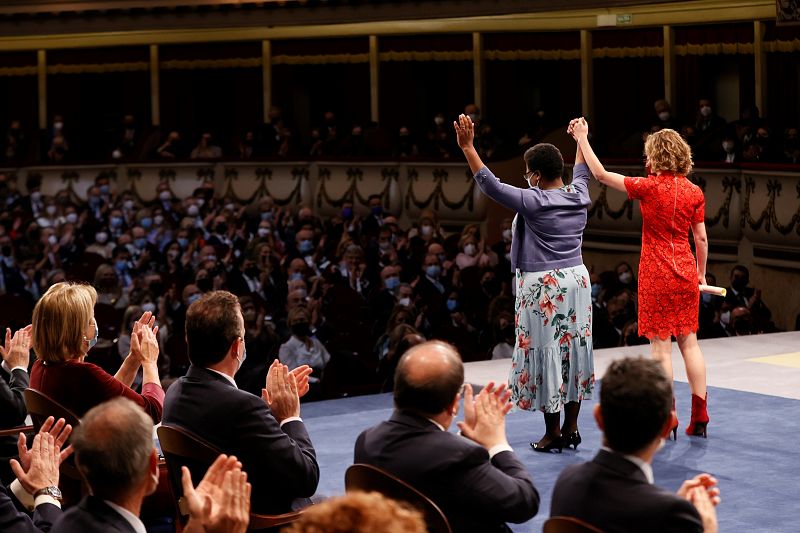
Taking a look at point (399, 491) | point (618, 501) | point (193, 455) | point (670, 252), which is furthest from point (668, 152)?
point (618, 501)

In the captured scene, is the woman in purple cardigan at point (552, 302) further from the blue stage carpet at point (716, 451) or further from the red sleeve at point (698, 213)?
the red sleeve at point (698, 213)

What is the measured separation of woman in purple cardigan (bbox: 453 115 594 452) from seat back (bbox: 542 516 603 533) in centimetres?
271

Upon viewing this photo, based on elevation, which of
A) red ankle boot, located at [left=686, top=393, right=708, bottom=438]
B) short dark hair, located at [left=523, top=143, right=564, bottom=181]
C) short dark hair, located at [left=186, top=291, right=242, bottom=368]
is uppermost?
short dark hair, located at [left=523, top=143, right=564, bottom=181]

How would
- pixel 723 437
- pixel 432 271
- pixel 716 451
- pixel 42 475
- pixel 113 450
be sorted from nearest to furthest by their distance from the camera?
pixel 113 450 → pixel 42 475 → pixel 716 451 → pixel 723 437 → pixel 432 271

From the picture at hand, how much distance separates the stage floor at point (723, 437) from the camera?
15.1 feet

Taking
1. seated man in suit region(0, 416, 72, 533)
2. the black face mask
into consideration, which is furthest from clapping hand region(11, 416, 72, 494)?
the black face mask

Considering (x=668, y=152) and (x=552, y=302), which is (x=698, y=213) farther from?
(x=552, y=302)

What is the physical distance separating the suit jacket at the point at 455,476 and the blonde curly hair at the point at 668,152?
2657 mm

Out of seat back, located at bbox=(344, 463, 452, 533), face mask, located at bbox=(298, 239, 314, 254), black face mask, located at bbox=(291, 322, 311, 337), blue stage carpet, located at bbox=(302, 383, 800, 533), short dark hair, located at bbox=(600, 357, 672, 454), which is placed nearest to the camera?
short dark hair, located at bbox=(600, 357, 672, 454)

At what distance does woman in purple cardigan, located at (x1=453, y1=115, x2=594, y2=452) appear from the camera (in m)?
5.35

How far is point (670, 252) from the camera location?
18.1 feet

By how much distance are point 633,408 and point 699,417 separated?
300 centimetres

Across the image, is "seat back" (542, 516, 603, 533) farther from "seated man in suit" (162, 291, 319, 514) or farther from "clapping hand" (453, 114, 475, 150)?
"clapping hand" (453, 114, 475, 150)

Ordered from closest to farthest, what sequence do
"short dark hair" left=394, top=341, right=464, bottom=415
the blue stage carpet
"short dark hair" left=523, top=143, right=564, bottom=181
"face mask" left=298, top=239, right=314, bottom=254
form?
"short dark hair" left=394, top=341, right=464, bottom=415 → the blue stage carpet → "short dark hair" left=523, top=143, right=564, bottom=181 → "face mask" left=298, top=239, right=314, bottom=254
